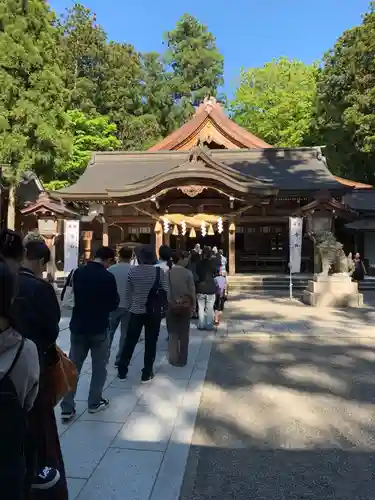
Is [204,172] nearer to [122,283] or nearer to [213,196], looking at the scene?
[213,196]

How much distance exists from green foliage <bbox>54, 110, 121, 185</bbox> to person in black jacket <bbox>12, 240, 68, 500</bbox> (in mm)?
23471

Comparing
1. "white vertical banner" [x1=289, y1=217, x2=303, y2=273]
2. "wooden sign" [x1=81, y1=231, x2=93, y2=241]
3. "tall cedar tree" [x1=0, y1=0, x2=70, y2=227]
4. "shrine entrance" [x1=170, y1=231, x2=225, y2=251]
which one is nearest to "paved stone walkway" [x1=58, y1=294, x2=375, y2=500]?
"white vertical banner" [x1=289, y1=217, x2=303, y2=273]

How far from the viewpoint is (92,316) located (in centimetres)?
390

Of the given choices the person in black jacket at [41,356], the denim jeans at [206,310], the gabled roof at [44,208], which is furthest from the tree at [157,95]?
the person in black jacket at [41,356]

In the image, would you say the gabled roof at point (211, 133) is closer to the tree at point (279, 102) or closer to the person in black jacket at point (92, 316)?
the tree at point (279, 102)

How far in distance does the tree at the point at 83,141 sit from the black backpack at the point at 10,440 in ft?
79.4

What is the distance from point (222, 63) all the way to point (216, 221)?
29.8m

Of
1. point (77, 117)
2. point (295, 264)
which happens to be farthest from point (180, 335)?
point (77, 117)

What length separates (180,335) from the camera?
588 centimetres

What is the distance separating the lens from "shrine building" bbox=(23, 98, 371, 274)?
16.4m

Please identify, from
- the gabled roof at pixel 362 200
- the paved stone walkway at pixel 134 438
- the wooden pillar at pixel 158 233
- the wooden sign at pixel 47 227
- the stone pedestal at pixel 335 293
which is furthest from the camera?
the gabled roof at pixel 362 200

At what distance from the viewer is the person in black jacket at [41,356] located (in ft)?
6.12

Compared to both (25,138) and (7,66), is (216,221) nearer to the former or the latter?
(25,138)

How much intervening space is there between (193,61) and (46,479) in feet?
138
